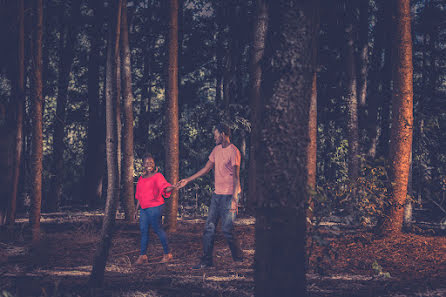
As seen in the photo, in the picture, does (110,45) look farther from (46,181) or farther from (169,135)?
(46,181)

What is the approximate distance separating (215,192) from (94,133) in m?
15.6

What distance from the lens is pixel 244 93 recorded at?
23906mm

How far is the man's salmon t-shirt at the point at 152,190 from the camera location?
29.2ft

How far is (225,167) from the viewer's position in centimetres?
862

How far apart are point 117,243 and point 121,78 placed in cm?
686

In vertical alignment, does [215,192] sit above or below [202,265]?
above

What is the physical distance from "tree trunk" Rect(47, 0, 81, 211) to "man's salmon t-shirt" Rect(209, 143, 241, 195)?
48.4 feet

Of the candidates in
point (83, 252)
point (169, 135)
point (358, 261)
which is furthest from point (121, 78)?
point (358, 261)

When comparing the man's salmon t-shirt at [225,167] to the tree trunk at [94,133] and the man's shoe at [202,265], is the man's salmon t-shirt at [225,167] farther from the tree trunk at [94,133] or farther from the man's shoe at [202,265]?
the tree trunk at [94,133]

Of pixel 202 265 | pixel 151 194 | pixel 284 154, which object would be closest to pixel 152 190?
pixel 151 194

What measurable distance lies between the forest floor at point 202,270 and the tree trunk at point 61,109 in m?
9.48

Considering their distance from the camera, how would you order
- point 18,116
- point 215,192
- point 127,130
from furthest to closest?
point 127,130 → point 18,116 → point 215,192

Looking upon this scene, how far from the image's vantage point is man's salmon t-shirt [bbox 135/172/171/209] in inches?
351

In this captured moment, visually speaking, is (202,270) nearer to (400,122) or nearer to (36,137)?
(400,122)
